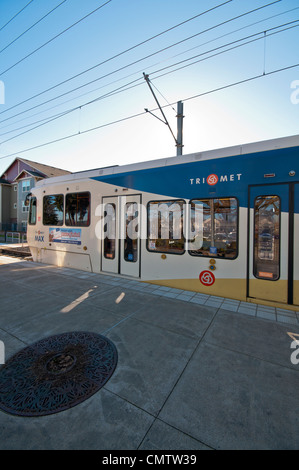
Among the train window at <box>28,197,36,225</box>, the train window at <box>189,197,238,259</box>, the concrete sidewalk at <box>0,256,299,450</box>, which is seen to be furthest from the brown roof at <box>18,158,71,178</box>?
the concrete sidewalk at <box>0,256,299,450</box>

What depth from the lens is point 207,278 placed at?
16.9 ft

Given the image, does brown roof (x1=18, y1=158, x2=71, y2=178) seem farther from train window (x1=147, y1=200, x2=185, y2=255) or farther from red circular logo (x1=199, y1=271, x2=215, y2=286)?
red circular logo (x1=199, y1=271, x2=215, y2=286)

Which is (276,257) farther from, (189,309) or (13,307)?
(13,307)

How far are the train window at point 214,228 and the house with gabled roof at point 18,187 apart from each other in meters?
28.9

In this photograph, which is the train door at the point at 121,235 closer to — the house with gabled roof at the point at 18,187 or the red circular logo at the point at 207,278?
the red circular logo at the point at 207,278

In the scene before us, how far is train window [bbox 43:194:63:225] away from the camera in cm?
817

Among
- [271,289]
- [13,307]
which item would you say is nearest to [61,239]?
[13,307]

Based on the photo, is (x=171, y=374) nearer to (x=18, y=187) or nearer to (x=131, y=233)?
(x=131, y=233)

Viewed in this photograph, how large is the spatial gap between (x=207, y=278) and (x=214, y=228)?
1.23 m

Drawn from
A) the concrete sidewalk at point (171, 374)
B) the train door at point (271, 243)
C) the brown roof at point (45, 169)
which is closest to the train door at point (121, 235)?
the concrete sidewalk at point (171, 374)

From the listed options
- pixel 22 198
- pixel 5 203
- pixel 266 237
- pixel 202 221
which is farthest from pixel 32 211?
pixel 5 203

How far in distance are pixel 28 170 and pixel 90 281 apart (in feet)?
98.1
